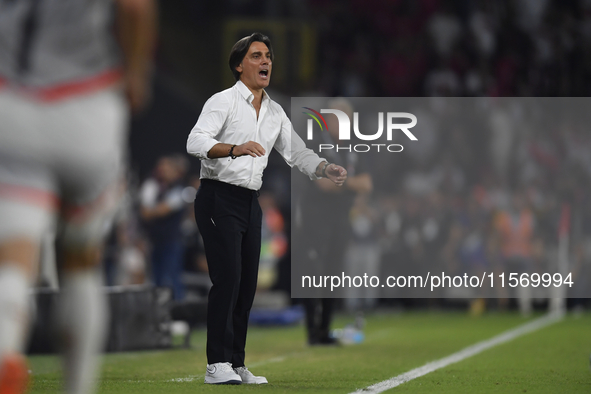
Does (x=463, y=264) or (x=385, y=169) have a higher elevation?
(x=385, y=169)

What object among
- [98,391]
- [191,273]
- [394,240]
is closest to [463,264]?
[394,240]

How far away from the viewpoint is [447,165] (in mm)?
13359

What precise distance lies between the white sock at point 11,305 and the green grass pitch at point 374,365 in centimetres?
268

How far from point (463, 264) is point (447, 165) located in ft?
4.90

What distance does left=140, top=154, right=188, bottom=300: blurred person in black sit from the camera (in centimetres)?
1167

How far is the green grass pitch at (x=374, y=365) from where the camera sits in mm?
5809

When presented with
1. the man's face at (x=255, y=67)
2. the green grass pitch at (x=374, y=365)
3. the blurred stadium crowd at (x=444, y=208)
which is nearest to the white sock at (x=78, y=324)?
the green grass pitch at (x=374, y=365)

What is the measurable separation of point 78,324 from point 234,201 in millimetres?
2836

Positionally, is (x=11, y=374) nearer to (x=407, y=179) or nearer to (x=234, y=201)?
(x=234, y=201)

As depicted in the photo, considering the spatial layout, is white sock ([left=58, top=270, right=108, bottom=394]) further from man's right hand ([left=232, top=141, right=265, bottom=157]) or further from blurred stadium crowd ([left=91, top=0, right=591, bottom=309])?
blurred stadium crowd ([left=91, top=0, right=591, bottom=309])


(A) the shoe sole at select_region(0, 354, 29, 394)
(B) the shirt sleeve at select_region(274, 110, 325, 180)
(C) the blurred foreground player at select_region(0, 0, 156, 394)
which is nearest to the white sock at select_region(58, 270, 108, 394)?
(C) the blurred foreground player at select_region(0, 0, 156, 394)

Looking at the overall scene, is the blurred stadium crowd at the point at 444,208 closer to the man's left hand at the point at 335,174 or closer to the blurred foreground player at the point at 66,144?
the man's left hand at the point at 335,174

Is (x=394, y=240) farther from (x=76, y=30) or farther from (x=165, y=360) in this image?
(x=76, y=30)

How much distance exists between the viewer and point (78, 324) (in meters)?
3.10
